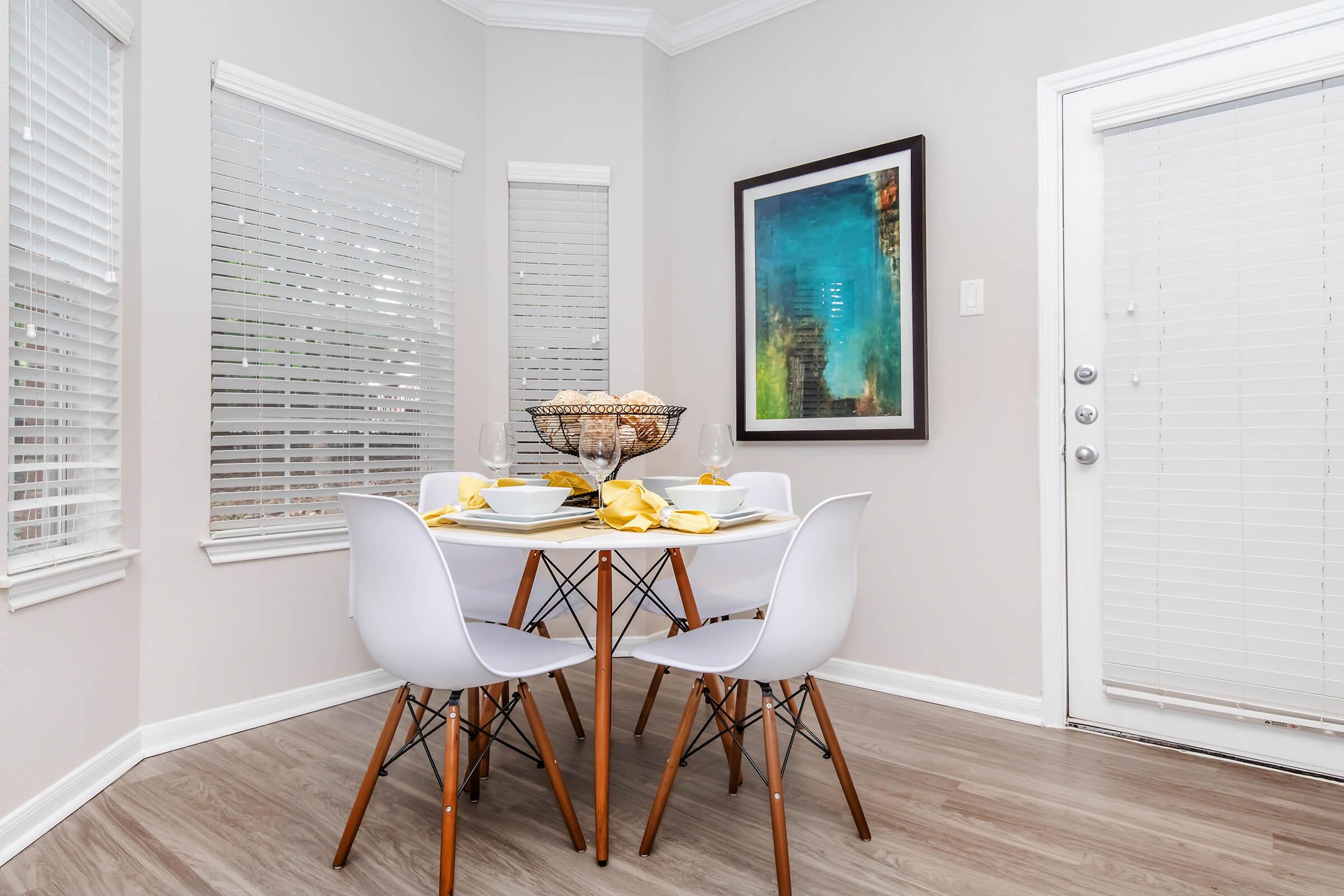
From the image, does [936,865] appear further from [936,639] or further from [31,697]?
[31,697]

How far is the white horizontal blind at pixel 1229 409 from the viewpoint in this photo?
1957 millimetres

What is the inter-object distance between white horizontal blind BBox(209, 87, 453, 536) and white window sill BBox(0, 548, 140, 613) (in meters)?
0.30

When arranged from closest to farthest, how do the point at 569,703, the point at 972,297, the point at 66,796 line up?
the point at 66,796 < the point at 569,703 < the point at 972,297

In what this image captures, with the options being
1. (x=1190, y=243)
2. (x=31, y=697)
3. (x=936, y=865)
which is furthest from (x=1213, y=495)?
(x=31, y=697)

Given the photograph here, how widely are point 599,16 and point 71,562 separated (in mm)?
2682

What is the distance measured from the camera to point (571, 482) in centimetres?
195

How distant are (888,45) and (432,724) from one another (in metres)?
2.79

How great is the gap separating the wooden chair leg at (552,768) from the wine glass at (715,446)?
70 centimetres

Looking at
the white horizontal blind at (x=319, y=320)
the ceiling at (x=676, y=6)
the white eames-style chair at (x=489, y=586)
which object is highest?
the ceiling at (x=676, y=6)

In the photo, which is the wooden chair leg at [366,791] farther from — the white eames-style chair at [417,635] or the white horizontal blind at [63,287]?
the white horizontal blind at [63,287]

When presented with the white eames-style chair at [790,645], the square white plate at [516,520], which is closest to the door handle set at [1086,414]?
the white eames-style chair at [790,645]

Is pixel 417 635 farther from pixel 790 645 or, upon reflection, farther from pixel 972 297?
pixel 972 297

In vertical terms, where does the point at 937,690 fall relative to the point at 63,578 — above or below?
below

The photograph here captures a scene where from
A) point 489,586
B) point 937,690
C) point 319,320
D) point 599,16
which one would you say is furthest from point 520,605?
point 599,16
